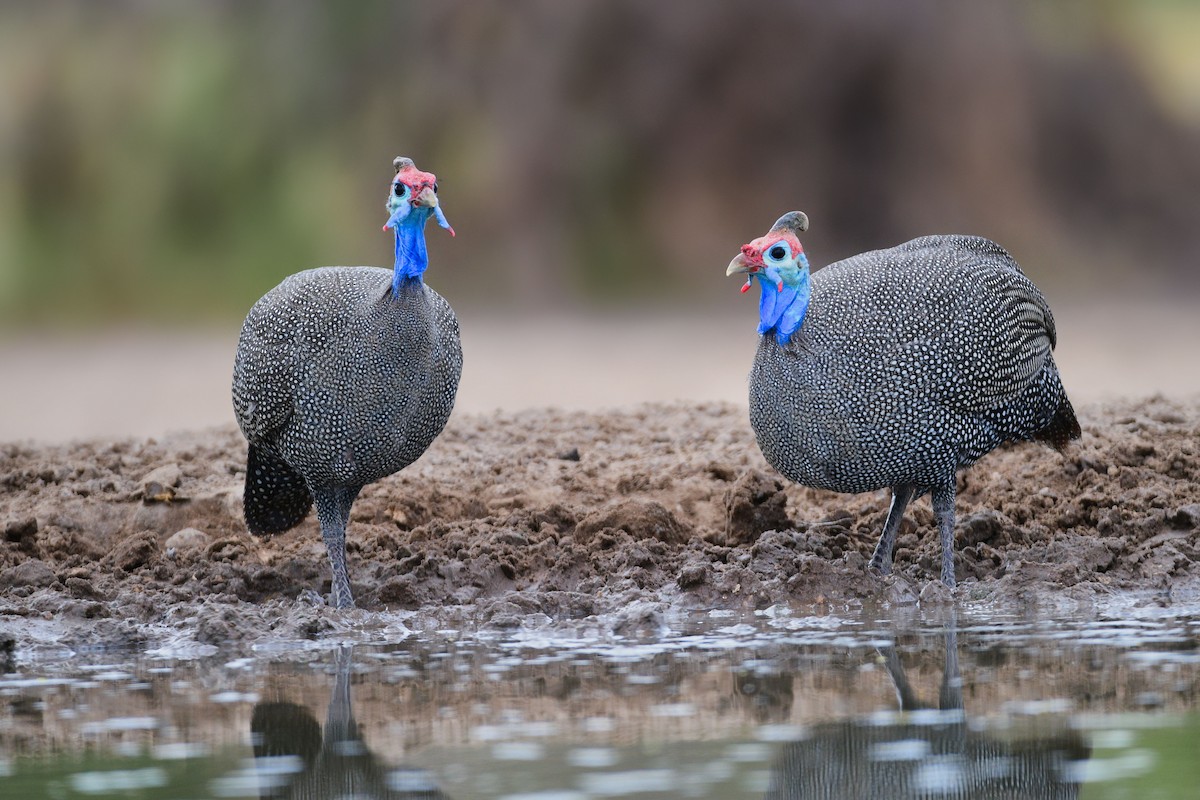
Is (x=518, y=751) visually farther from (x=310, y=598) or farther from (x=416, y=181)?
(x=416, y=181)

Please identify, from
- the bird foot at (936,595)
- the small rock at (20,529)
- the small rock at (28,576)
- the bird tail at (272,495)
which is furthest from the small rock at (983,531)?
the small rock at (20,529)

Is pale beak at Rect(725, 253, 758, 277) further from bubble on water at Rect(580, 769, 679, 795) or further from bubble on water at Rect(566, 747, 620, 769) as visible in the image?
bubble on water at Rect(580, 769, 679, 795)

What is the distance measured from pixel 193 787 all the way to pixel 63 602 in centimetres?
221

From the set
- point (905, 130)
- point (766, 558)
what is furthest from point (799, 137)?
point (766, 558)

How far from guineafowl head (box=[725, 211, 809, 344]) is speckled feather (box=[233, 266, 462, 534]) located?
3.61 ft

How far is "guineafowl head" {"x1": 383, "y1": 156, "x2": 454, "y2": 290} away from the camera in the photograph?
548 centimetres

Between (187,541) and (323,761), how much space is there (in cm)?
280

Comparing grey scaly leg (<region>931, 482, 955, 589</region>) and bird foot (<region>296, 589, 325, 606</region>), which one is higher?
grey scaly leg (<region>931, 482, 955, 589</region>)

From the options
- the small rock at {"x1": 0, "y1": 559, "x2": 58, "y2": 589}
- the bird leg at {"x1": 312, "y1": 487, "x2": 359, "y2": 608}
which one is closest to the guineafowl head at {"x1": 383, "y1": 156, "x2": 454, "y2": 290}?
the bird leg at {"x1": 312, "y1": 487, "x2": 359, "y2": 608}

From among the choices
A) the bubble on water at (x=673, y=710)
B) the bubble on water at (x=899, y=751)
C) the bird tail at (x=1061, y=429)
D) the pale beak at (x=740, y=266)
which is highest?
the pale beak at (x=740, y=266)

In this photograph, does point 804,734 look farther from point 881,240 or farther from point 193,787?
point 881,240

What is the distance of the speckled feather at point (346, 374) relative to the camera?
18.6 ft

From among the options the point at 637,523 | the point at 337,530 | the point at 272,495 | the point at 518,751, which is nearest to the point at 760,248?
the point at 637,523

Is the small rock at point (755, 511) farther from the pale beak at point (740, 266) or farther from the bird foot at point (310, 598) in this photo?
the bird foot at point (310, 598)
